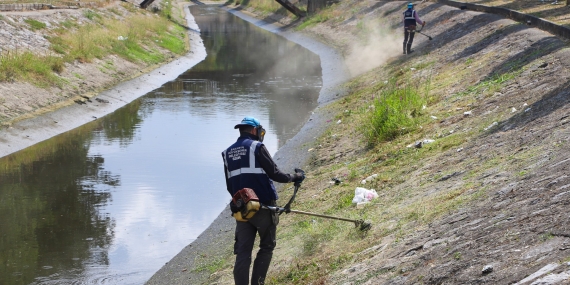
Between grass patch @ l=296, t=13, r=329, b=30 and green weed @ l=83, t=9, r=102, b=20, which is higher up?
green weed @ l=83, t=9, r=102, b=20

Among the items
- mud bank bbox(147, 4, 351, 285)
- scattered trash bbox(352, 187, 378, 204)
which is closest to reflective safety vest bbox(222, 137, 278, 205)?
mud bank bbox(147, 4, 351, 285)

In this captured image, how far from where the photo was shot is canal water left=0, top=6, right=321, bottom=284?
500 inches

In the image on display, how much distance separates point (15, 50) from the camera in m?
28.4

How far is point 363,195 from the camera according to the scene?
12156 mm

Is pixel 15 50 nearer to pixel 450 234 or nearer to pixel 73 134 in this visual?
pixel 73 134

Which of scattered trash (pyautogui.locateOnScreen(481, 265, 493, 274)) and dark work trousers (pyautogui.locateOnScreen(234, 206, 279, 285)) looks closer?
scattered trash (pyautogui.locateOnScreen(481, 265, 493, 274))

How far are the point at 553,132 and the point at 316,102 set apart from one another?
18.0 m

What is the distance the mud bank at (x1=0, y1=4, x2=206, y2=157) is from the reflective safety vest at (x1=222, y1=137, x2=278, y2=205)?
40.9 feet

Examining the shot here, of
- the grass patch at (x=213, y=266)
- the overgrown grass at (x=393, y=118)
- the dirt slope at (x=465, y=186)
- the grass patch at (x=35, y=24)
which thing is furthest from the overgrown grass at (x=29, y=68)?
the grass patch at (x=213, y=266)

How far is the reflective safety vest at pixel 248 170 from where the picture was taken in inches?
339

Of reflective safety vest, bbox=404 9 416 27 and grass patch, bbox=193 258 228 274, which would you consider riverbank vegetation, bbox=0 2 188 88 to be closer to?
reflective safety vest, bbox=404 9 416 27

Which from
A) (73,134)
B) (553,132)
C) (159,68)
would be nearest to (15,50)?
(73,134)

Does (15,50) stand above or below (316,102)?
above

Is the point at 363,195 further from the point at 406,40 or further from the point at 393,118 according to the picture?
the point at 406,40
